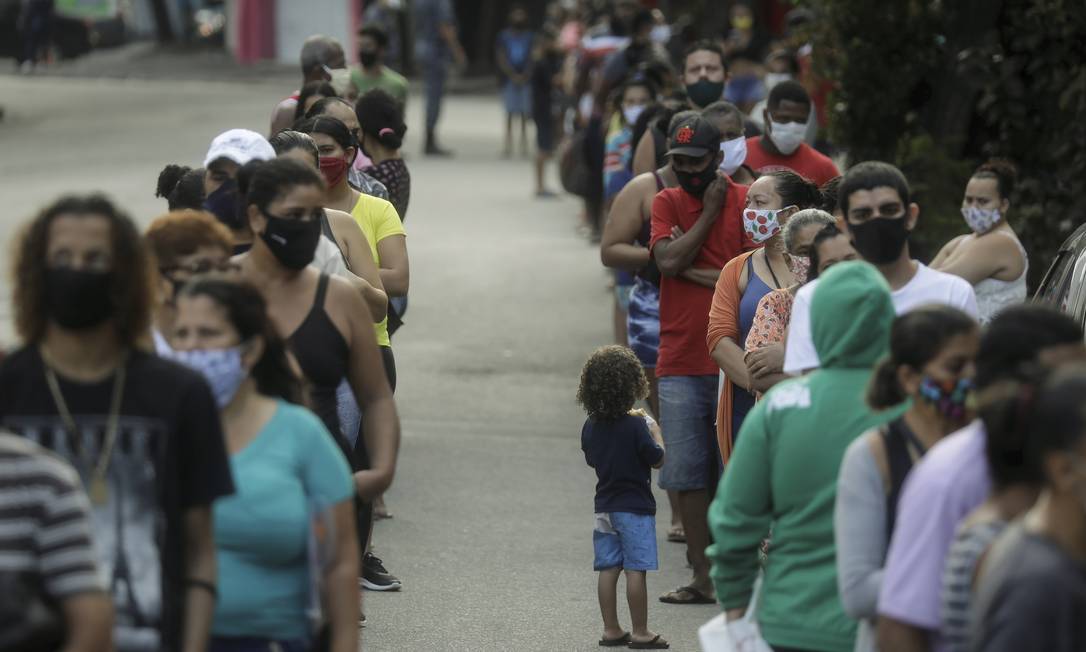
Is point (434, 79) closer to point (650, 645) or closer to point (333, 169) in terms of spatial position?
point (333, 169)

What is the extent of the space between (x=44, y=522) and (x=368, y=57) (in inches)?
412

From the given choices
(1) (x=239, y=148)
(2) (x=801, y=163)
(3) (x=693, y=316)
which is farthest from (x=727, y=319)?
(2) (x=801, y=163)

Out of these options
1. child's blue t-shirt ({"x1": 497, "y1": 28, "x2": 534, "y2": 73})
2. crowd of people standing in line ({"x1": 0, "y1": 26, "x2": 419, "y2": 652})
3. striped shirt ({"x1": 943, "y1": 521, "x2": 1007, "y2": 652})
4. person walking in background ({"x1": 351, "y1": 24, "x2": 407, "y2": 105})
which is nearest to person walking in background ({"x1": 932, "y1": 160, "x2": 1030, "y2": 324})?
crowd of people standing in line ({"x1": 0, "y1": 26, "x2": 419, "y2": 652})

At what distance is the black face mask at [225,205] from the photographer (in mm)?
6129

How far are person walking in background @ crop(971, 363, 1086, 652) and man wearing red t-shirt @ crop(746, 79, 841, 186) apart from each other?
604 cm

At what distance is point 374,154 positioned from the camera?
9.62 m

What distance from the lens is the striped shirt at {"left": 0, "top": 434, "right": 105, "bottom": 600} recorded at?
11.5 ft

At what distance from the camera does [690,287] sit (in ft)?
26.9

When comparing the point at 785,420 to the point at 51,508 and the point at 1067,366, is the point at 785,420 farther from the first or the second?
the point at 51,508

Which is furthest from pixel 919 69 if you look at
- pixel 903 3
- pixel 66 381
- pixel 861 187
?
pixel 66 381

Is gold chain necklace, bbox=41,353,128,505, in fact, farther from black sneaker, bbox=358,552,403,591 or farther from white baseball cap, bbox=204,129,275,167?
black sneaker, bbox=358,552,403,591

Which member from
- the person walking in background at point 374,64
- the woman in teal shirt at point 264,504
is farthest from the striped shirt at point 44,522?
the person walking in background at point 374,64

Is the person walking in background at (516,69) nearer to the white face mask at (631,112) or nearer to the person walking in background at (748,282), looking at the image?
the white face mask at (631,112)

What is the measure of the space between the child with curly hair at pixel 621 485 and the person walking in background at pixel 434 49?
60.1 feet
